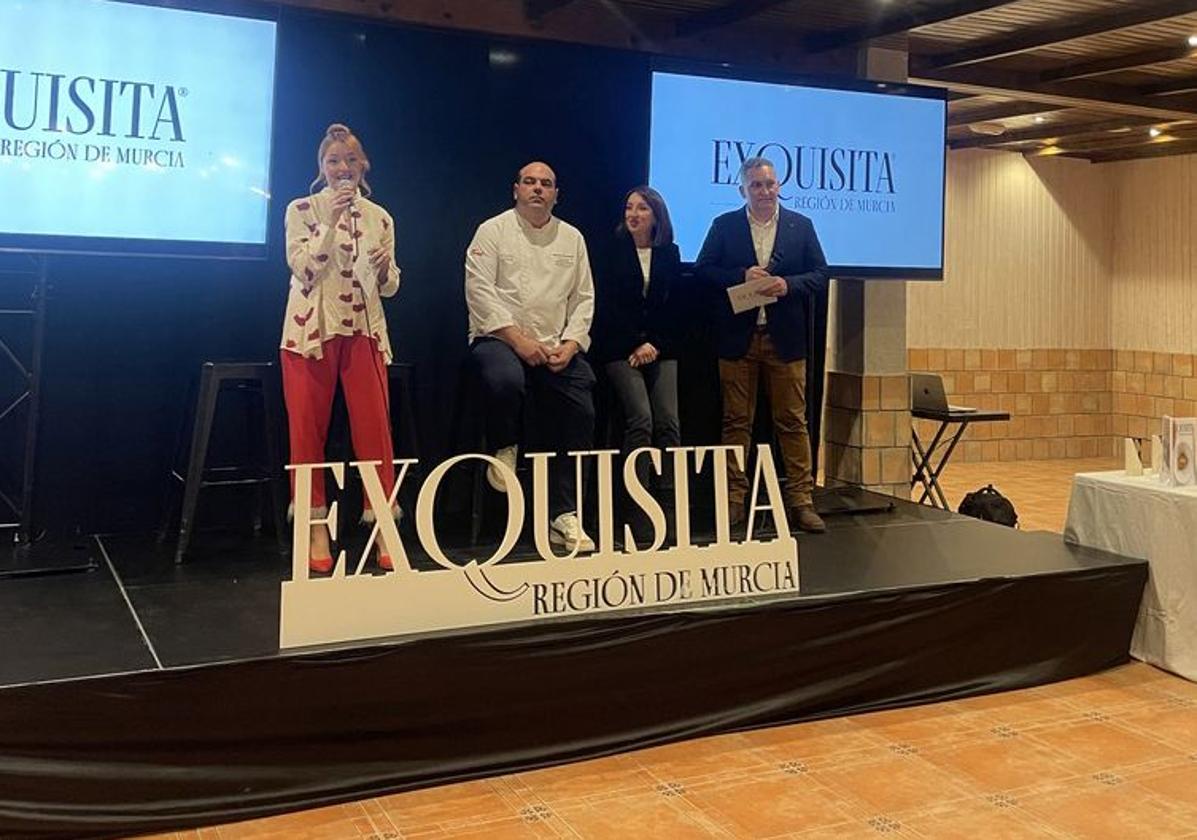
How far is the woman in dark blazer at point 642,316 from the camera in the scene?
404 cm

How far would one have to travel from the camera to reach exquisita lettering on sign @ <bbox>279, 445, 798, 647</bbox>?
263 centimetres

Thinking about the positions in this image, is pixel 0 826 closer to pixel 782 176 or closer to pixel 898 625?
pixel 898 625

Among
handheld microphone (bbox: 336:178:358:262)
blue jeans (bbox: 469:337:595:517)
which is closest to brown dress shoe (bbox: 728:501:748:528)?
blue jeans (bbox: 469:337:595:517)

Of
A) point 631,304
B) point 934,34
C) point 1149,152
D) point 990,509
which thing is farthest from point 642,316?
point 1149,152

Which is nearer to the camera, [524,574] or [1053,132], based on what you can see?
[524,574]

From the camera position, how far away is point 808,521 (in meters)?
4.20

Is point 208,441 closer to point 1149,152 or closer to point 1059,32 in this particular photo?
point 1059,32

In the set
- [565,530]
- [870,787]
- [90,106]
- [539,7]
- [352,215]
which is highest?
[539,7]

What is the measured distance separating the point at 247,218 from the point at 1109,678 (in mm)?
3114

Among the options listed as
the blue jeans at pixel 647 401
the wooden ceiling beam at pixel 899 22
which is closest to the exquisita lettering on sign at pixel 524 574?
the blue jeans at pixel 647 401

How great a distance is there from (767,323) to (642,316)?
0.47 meters

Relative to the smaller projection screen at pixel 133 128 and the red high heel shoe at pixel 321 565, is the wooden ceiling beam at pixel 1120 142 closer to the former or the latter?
the smaller projection screen at pixel 133 128

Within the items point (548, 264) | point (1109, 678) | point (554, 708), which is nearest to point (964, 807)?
point (554, 708)

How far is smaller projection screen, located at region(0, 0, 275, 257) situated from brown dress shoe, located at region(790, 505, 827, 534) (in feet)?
6.93
